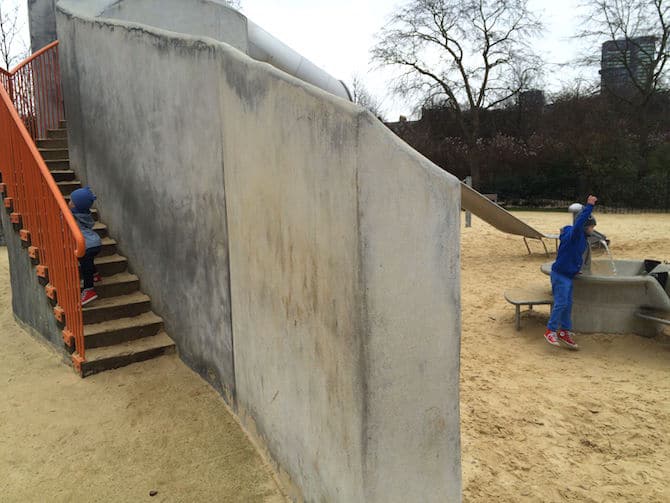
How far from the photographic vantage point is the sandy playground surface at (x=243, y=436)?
331 cm

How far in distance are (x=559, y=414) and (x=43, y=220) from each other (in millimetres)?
4794

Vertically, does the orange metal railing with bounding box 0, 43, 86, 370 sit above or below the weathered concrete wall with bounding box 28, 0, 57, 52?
below

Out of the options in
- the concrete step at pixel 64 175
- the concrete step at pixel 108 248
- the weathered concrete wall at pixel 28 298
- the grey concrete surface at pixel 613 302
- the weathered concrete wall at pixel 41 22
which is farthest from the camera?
the weathered concrete wall at pixel 41 22

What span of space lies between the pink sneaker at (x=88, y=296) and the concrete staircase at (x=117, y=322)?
0.05 meters

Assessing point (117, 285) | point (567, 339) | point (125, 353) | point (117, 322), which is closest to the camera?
point (125, 353)

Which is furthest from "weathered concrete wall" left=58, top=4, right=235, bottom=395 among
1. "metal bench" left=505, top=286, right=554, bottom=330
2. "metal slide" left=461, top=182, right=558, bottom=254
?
"metal slide" left=461, top=182, right=558, bottom=254

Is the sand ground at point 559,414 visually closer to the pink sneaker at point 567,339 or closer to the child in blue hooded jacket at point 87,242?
the pink sneaker at point 567,339

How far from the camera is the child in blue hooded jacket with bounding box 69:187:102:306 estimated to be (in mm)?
5148

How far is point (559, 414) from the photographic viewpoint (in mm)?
4508

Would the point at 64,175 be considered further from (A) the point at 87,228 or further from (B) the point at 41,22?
(B) the point at 41,22

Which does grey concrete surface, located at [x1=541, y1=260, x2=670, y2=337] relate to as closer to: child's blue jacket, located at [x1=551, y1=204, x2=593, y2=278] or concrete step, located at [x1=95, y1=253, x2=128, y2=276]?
child's blue jacket, located at [x1=551, y1=204, x2=593, y2=278]

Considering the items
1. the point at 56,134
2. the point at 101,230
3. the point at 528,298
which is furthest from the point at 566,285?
the point at 56,134

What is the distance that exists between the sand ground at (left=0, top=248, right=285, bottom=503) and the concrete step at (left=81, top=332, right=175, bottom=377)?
0.08 m

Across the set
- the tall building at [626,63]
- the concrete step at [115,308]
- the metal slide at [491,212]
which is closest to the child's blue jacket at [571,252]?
the metal slide at [491,212]
